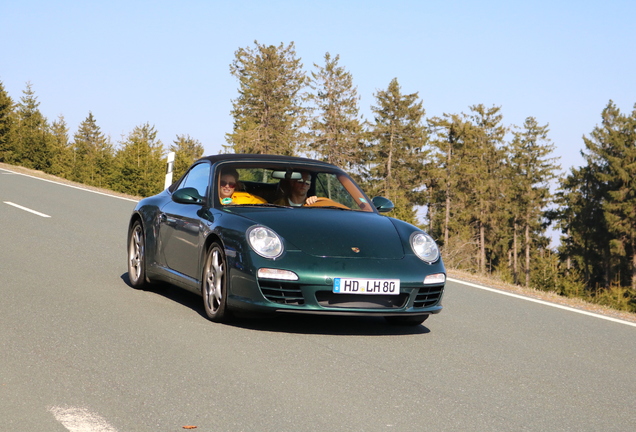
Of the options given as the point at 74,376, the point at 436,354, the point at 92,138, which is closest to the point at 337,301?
the point at 436,354

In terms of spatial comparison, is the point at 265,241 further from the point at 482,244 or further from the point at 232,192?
the point at 482,244

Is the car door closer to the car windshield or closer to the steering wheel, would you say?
the car windshield

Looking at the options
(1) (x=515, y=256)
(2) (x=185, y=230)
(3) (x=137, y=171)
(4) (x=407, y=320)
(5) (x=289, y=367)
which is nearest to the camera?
(5) (x=289, y=367)

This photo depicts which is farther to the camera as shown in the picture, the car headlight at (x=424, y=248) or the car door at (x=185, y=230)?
the car door at (x=185, y=230)

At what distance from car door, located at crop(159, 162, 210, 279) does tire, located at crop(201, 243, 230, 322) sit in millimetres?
200

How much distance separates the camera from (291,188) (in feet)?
25.3

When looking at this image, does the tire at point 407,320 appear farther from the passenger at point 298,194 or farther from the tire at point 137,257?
the tire at point 137,257

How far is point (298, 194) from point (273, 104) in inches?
2752

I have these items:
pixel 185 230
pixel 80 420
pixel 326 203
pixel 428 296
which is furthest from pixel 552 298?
pixel 80 420

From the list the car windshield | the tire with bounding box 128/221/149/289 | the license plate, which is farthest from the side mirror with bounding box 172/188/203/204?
the license plate

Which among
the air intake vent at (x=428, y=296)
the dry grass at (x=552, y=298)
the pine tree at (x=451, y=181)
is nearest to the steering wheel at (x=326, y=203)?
the air intake vent at (x=428, y=296)

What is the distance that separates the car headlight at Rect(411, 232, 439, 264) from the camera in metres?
6.68

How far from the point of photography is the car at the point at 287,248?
6.16 meters

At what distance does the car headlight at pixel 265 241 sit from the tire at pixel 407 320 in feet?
4.56
